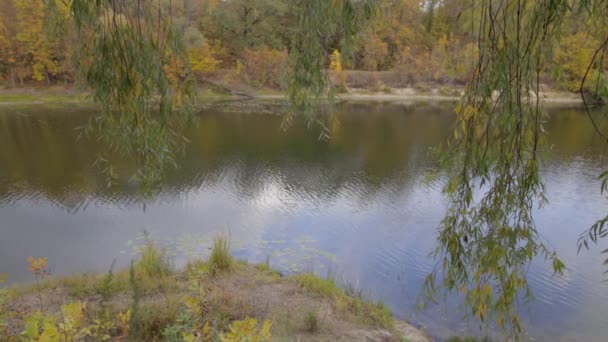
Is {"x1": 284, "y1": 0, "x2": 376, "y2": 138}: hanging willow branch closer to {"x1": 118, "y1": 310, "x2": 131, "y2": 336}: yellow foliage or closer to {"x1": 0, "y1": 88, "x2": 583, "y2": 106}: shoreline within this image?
{"x1": 118, "y1": 310, "x2": 131, "y2": 336}: yellow foliage

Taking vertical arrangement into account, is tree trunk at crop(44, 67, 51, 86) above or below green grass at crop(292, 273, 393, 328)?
above

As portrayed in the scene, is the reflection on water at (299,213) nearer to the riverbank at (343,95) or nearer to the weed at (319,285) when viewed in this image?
the weed at (319,285)

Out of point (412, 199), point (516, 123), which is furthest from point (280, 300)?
point (412, 199)

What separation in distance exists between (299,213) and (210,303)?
4304 mm

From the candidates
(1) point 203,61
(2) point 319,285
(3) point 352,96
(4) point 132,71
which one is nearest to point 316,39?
(4) point 132,71

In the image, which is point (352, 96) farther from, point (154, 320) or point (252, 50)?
point (154, 320)

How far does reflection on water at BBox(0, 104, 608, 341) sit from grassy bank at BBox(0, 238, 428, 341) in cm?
79

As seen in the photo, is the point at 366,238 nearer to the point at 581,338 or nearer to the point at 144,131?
the point at 581,338

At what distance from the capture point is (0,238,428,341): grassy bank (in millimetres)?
3002

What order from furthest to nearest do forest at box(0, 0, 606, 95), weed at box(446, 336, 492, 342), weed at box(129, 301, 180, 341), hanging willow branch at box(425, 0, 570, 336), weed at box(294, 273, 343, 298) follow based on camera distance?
forest at box(0, 0, 606, 95) < weed at box(294, 273, 343, 298) < weed at box(446, 336, 492, 342) < weed at box(129, 301, 180, 341) < hanging willow branch at box(425, 0, 570, 336)

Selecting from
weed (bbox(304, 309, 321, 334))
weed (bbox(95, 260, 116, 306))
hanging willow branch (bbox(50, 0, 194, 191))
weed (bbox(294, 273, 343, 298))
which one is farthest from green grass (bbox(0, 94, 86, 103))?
hanging willow branch (bbox(50, 0, 194, 191))

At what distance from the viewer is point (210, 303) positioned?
344 centimetres

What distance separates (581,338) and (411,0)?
2357cm

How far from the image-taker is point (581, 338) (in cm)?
434
